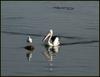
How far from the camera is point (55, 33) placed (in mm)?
32438

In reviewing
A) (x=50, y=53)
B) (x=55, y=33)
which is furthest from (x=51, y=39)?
(x=50, y=53)

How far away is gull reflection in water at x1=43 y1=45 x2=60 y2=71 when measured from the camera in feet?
83.3

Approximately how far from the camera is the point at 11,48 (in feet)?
90.1

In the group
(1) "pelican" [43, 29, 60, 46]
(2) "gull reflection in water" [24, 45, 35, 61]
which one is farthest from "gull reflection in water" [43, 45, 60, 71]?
(2) "gull reflection in water" [24, 45, 35, 61]

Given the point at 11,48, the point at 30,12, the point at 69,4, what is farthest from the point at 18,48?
the point at 69,4

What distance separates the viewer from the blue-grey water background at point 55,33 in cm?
2409

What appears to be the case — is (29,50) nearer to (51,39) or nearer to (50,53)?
(50,53)

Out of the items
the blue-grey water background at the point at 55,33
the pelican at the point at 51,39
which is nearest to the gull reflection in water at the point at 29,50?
the blue-grey water background at the point at 55,33

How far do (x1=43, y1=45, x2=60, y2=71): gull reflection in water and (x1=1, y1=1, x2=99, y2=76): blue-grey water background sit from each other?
6.0 inches

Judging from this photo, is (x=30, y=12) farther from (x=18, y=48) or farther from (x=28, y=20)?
(x=18, y=48)

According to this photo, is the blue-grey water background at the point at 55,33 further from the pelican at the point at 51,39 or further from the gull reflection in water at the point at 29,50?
the pelican at the point at 51,39

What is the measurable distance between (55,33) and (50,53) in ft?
16.0

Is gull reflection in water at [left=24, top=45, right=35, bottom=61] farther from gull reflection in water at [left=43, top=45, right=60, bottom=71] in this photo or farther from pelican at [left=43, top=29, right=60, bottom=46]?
pelican at [left=43, top=29, right=60, bottom=46]

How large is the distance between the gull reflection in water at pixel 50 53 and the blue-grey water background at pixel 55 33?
0.50 ft
